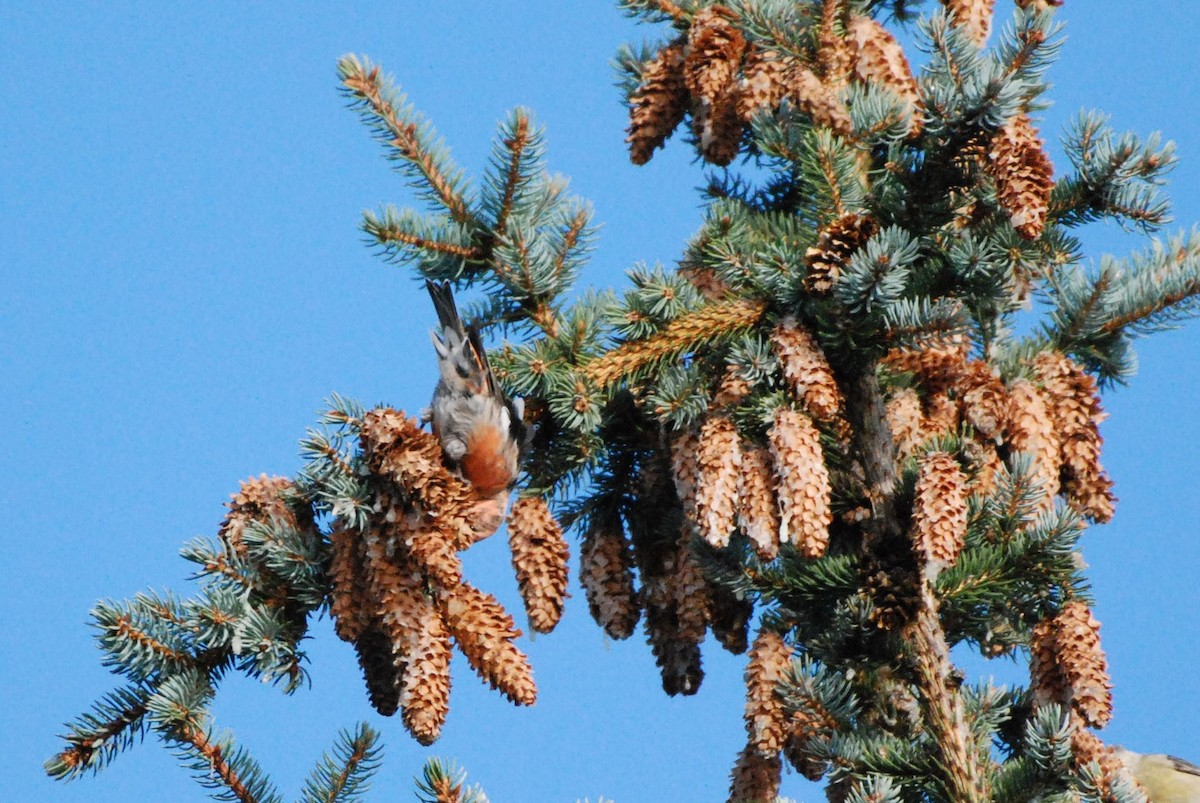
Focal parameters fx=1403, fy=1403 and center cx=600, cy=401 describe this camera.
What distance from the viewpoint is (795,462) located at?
273 centimetres

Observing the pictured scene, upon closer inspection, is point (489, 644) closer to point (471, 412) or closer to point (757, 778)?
point (471, 412)

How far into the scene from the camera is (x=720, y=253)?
10.0 ft

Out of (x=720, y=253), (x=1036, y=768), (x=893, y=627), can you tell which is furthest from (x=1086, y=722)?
(x=720, y=253)

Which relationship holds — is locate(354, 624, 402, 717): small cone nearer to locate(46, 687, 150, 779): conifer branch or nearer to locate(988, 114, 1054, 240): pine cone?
locate(46, 687, 150, 779): conifer branch

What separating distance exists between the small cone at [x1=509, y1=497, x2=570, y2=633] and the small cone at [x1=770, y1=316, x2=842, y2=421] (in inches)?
23.1

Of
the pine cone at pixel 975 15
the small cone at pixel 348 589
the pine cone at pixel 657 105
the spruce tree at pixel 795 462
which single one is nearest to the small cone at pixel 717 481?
the spruce tree at pixel 795 462

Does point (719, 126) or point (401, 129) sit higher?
point (719, 126)

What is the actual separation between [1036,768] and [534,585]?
1.03 meters

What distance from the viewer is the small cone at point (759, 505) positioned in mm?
2748

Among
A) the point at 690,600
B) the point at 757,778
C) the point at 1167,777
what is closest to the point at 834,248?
the point at 690,600

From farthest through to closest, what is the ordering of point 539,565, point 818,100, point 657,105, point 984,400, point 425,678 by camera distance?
point 657,105
point 818,100
point 984,400
point 539,565
point 425,678

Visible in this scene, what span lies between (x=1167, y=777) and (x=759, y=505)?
45.5 inches

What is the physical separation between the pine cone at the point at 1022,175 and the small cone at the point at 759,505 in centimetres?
68

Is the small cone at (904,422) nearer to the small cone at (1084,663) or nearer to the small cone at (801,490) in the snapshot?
the small cone at (801,490)
